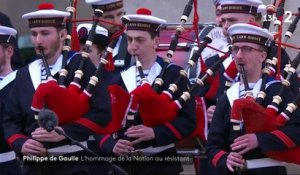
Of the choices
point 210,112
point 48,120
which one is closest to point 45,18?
point 48,120

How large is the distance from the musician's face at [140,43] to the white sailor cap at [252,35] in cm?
73

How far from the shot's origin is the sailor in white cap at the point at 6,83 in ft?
27.5

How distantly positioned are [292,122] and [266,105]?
22 centimetres

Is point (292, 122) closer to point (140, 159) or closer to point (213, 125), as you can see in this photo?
point (213, 125)

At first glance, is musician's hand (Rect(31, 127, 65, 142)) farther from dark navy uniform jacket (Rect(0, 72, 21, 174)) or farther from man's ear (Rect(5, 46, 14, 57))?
man's ear (Rect(5, 46, 14, 57))

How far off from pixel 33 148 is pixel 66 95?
43 centimetres

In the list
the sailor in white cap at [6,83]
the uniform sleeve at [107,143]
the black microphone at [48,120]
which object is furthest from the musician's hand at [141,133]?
the black microphone at [48,120]

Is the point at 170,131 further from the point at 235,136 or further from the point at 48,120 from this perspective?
the point at 48,120

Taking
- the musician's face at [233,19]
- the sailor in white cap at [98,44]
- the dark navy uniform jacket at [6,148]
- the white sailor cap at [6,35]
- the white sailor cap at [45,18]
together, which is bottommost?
the dark navy uniform jacket at [6,148]

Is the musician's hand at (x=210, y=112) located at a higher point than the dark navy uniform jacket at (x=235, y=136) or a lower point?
lower

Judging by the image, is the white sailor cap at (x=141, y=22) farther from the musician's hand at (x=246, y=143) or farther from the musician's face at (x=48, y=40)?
the musician's hand at (x=246, y=143)

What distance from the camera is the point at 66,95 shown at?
24.9 feet

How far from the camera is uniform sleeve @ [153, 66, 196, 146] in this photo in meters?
Answer: 7.89

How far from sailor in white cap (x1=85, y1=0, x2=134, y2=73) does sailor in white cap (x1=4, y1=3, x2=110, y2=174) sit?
2.97 feet
